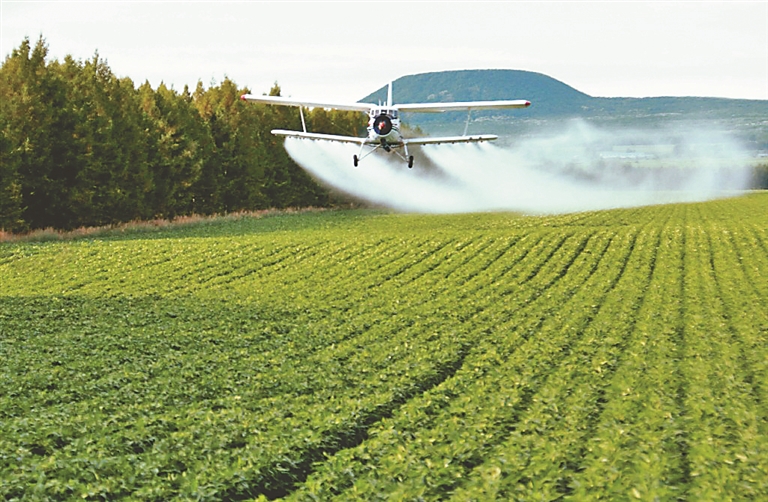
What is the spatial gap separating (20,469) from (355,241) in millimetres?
33908

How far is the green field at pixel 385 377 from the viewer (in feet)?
40.4

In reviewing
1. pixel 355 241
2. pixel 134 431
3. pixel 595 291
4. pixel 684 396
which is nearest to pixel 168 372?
pixel 134 431

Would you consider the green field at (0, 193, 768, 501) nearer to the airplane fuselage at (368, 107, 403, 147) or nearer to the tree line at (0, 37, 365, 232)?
the airplane fuselage at (368, 107, 403, 147)

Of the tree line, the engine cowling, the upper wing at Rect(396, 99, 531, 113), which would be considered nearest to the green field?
the engine cowling

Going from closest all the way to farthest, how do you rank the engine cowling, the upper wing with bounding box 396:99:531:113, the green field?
the green field → the engine cowling → the upper wing with bounding box 396:99:531:113

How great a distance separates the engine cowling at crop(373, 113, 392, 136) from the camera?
42656 mm

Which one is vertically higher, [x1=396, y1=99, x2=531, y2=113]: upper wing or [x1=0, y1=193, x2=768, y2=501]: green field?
[x1=396, y1=99, x2=531, y2=113]: upper wing

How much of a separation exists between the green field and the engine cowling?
6.02 m

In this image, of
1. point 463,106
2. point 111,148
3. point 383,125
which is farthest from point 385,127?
point 111,148

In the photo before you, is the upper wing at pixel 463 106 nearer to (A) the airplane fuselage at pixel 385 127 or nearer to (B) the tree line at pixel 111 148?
(A) the airplane fuselage at pixel 385 127

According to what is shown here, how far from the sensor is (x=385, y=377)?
18.7 meters

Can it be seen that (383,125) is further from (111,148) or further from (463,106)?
(111,148)

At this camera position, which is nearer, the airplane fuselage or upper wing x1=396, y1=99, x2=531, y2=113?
the airplane fuselage

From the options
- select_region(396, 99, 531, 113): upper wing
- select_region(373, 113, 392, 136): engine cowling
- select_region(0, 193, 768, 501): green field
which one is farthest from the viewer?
select_region(396, 99, 531, 113): upper wing
